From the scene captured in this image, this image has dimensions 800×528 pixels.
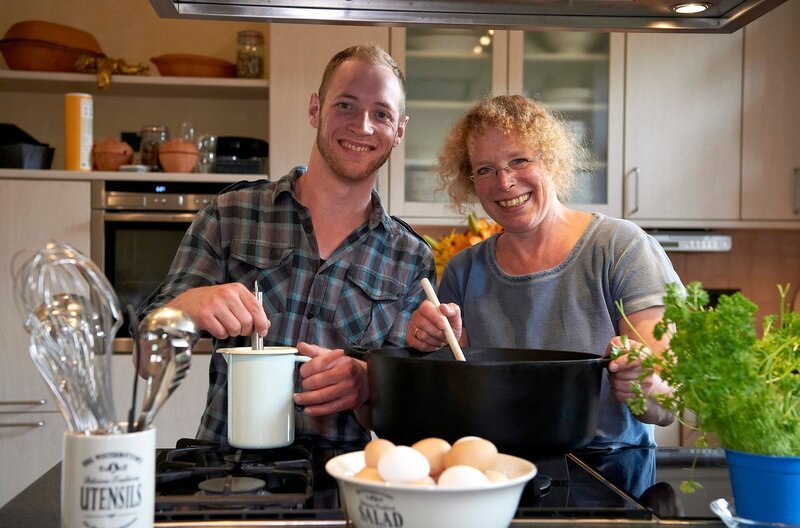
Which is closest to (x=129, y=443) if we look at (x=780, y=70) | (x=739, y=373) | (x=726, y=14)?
(x=739, y=373)

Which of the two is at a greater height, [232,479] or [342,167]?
[342,167]

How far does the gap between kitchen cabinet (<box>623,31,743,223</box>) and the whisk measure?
227 cm

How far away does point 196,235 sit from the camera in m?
1.47

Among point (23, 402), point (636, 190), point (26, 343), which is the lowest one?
point (23, 402)

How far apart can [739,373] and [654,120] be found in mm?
2181

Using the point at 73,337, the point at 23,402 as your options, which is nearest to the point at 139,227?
the point at 23,402

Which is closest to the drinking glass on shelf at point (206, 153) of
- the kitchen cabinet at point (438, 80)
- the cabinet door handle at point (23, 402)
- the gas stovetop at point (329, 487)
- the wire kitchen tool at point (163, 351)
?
the kitchen cabinet at point (438, 80)

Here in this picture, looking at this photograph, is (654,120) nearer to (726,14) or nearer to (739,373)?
(726,14)

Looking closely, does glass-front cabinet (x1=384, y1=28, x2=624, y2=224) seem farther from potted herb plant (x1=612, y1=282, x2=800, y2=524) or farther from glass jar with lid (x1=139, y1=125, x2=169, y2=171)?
potted herb plant (x1=612, y1=282, x2=800, y2=524)

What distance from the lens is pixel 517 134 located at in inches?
56.4

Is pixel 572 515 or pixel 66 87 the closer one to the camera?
pixel 572 515

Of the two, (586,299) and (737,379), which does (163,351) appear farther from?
(586,299)

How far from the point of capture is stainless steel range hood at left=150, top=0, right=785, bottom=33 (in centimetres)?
118

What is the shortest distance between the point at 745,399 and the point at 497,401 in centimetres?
23
